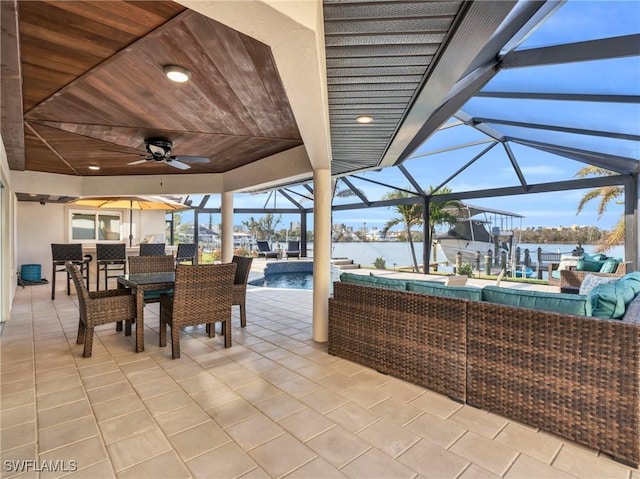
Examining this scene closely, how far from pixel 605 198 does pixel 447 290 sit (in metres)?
7.08

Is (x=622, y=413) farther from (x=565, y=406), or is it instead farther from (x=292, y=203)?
(x=292, y=203)

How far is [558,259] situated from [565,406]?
8.26 metres

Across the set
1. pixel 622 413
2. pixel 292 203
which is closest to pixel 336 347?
pixel 622 413

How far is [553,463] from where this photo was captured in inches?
71.4

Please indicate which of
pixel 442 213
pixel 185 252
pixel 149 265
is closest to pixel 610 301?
pixel 149 265

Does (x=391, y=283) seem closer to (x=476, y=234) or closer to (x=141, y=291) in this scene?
(x=141, y=291)

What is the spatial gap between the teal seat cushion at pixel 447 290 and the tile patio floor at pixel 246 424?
807mm

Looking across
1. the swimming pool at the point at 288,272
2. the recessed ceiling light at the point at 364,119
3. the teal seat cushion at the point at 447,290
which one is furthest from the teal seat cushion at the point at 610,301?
the swimming pool at the point at 288,272

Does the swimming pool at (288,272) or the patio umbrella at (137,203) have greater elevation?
the patio umbrella at (137,203)

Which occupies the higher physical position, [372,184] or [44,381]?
[372,184]

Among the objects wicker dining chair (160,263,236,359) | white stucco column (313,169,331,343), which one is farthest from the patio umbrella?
white stucco column (313,169,331,343)

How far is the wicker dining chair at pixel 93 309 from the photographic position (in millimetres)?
3367

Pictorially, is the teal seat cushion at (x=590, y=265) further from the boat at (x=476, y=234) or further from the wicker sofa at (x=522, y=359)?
the wicker sofa at (x=522, y=359)

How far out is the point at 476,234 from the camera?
396 inches
